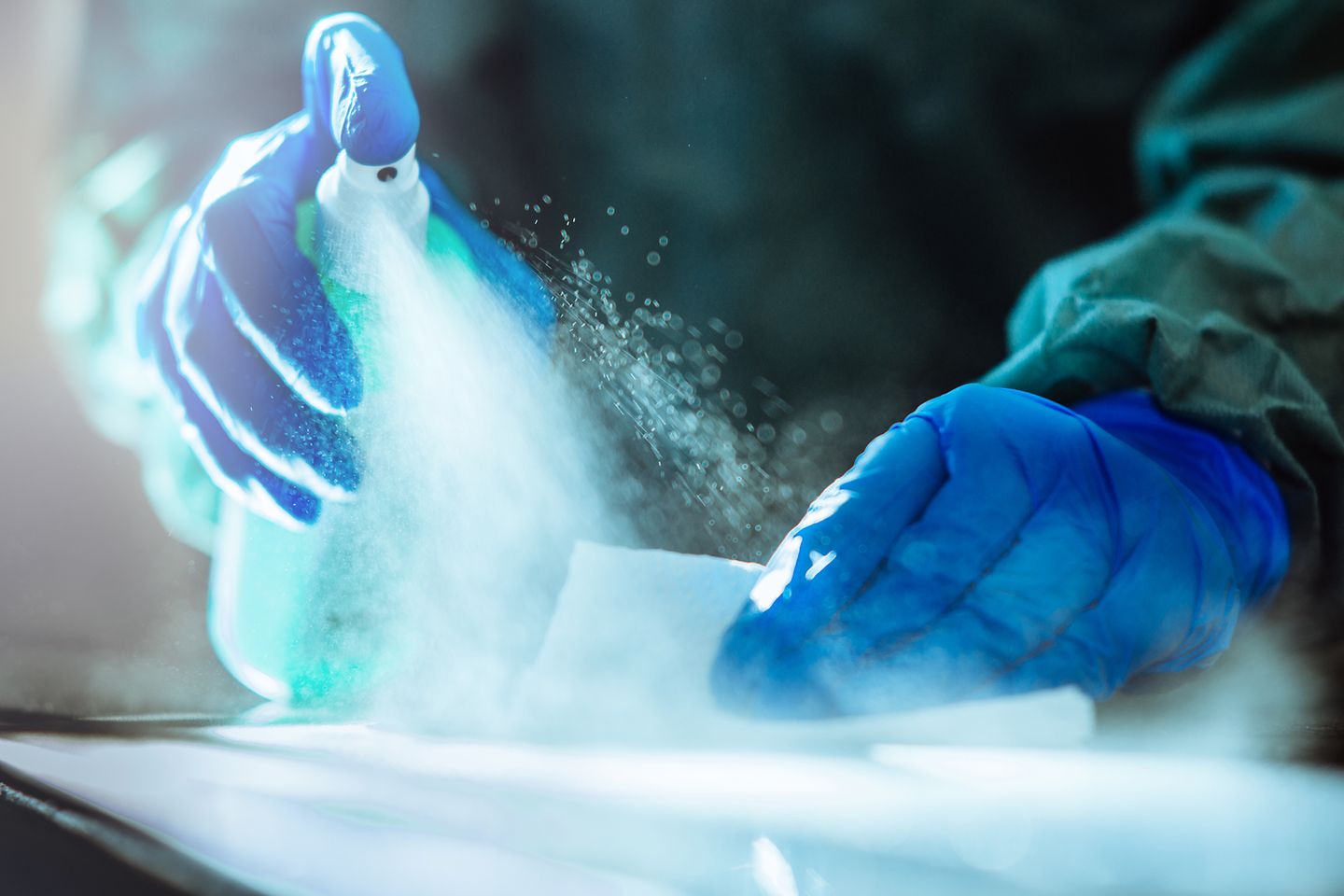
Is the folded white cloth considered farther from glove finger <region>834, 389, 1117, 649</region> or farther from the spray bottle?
the spray bottle

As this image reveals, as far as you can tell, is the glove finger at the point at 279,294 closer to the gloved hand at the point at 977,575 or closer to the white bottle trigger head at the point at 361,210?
the white bottle trigger head at the point at 361,210

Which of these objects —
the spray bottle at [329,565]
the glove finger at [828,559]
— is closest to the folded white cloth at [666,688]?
the glove finger at [828,559]

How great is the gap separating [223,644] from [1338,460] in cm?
82

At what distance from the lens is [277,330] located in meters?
0.62

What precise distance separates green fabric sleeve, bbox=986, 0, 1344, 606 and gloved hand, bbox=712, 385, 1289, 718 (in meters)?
0.09

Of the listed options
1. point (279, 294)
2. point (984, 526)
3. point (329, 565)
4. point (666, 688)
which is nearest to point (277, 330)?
point (279, 294)

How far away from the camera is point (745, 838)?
1.12 feet

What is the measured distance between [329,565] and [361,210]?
25 cm

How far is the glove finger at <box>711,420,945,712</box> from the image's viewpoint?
51 centimetres

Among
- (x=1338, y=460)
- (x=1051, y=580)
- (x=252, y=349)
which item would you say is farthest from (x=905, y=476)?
(x=252, y=349)

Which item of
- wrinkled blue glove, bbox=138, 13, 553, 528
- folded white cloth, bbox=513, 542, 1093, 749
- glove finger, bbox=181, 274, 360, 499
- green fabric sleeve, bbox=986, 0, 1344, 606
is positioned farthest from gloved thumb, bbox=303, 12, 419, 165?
green fabric sleeve, bbox=986, 0, 1344, 606

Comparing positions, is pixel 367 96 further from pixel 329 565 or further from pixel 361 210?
pixel 329 565

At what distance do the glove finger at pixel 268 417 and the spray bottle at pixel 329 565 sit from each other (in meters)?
0.02

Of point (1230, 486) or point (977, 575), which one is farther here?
point (1230, 486)
